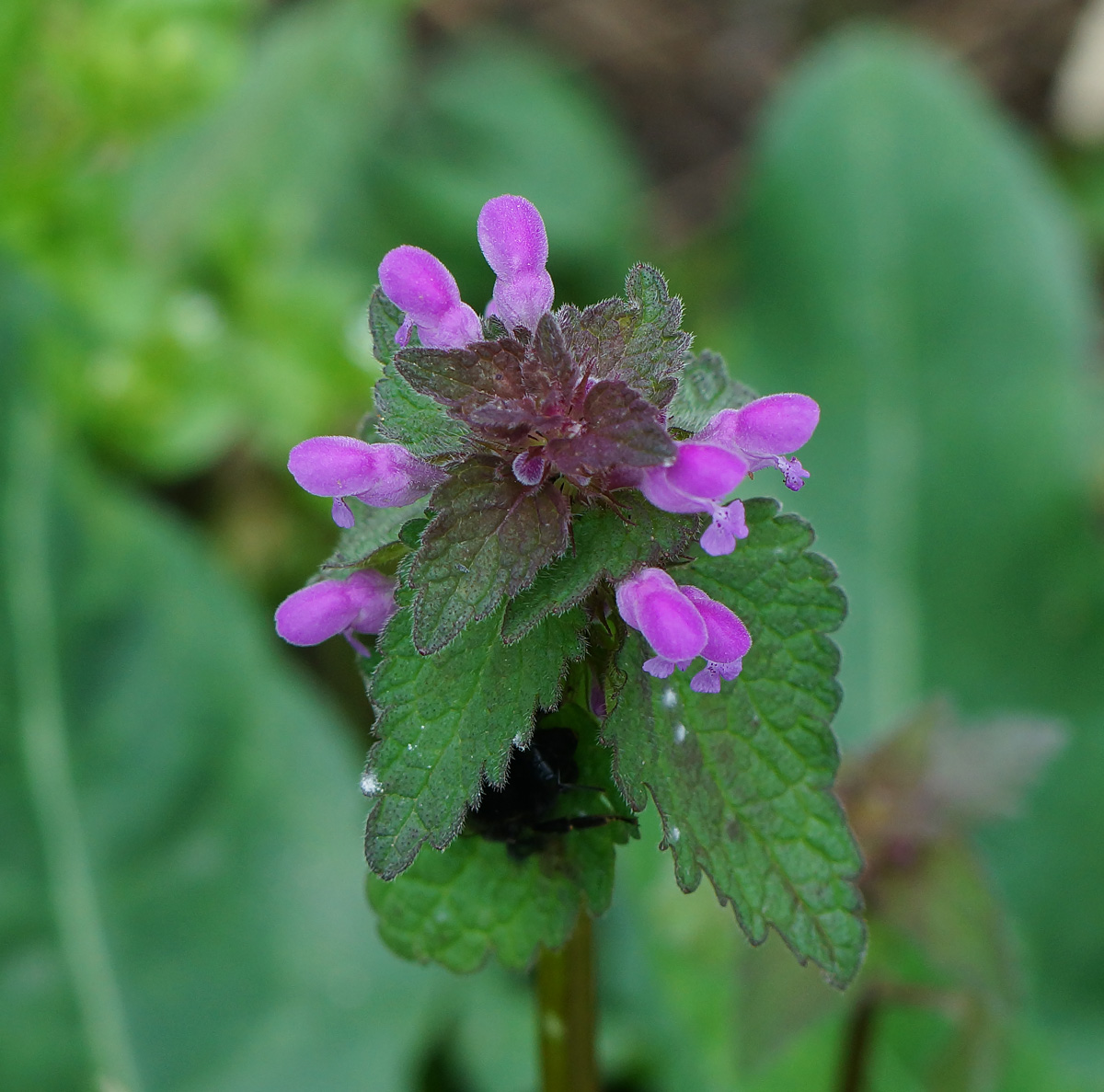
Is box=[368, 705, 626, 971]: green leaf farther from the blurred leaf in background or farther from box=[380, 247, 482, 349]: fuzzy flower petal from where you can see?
the blurred leaf in background

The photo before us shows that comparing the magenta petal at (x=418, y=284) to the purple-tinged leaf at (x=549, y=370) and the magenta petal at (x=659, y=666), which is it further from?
the magenta petal at (x=659, y=666)

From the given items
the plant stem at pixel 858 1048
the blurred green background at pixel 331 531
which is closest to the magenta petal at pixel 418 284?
the blurred green background at pixel 331 531

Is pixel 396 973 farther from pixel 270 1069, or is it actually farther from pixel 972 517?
pixel 972 517

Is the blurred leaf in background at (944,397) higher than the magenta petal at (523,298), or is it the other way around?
the blurred leaf in background at (944,397)

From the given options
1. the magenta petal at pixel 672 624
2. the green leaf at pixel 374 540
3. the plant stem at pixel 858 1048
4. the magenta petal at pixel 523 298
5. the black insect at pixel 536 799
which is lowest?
the plant stem at pixel 858 1048

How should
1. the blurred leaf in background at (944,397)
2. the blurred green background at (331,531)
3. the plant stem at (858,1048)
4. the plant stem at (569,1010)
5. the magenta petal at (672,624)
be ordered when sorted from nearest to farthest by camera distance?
the magenta petal at (672,624) → the plant stem at (569,1010) → the plant stem at (858,1048) → the blurred green background at (331,531) → the blurred leaf in background at (944,397)

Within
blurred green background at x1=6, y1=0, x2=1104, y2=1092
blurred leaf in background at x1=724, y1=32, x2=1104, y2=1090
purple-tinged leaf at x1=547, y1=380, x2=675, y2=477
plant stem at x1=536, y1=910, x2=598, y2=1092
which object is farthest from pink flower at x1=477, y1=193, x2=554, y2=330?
blurred leaf in background at x1=724, y1=32, x2=1104, y2=1090

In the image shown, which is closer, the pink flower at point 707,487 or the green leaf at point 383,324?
the pink flower at point 707,487
